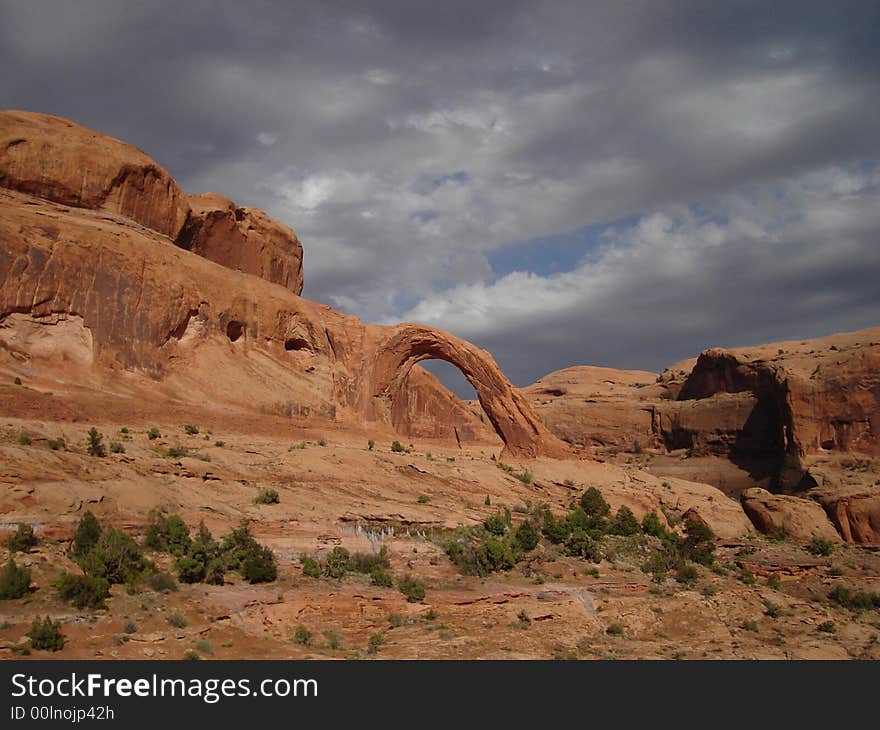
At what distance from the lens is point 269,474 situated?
21.3 metres

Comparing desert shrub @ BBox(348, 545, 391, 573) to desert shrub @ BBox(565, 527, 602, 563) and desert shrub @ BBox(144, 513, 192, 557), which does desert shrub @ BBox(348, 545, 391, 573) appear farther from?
desert shrub @ BBox(565, 527, 602, 563)

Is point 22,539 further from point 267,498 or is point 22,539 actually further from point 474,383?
point 474,383

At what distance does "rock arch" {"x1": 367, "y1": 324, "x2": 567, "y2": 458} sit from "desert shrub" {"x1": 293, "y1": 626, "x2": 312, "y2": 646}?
1542cm

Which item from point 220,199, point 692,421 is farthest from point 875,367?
point 220,199

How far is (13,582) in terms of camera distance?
1362 cm

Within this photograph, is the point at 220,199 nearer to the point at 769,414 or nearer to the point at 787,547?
the point at 787,547

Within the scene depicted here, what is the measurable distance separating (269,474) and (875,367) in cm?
3081

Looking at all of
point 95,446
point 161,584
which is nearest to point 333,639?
point 161,584

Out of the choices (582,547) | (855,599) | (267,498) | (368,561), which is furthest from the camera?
(855,599)

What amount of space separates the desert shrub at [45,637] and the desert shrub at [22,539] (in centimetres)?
278

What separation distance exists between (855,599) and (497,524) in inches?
436

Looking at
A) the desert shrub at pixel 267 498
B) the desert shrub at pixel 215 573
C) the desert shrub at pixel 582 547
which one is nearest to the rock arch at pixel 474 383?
the desert shrub at pixel 582 547

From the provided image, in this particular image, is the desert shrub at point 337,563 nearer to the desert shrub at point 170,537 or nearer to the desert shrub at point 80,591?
the desert shrub at point 170,537

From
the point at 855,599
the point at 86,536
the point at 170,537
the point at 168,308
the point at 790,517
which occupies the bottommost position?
the point at 855,599
